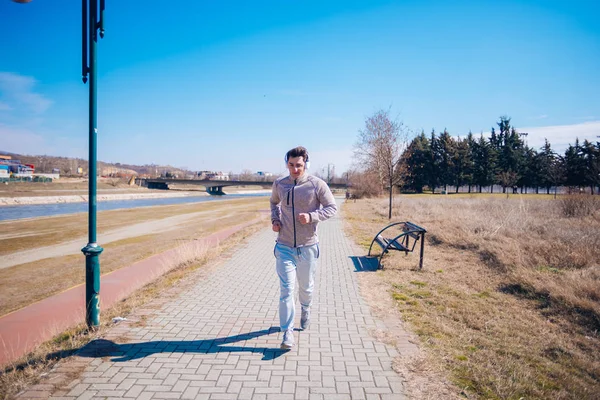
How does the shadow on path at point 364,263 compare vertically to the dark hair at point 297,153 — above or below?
below

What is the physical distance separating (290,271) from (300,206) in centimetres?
71

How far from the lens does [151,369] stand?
313 cm

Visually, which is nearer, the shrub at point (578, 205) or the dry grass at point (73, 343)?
the dry grass at point (73, 343)

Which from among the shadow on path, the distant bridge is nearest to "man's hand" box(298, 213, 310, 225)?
the shadow on path

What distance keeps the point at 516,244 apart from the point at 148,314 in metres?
8.37

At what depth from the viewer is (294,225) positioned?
3566 millimetres

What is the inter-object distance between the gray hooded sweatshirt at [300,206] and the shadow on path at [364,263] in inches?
156

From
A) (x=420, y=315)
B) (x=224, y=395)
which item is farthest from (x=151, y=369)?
(x=420, y=315)

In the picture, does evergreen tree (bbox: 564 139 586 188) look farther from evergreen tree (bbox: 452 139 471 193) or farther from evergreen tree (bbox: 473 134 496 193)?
evergreen tree (bbox: 452 139 471 193)

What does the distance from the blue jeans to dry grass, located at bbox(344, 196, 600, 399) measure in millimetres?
1498

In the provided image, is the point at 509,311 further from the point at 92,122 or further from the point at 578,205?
the point at 578,205

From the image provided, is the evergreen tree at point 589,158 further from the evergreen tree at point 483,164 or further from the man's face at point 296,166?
the man's face at point 296,166

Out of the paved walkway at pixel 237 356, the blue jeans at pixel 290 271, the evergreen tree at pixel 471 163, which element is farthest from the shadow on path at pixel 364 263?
the evergreen tree at pixel 471 163

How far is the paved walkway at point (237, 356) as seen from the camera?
281cm
